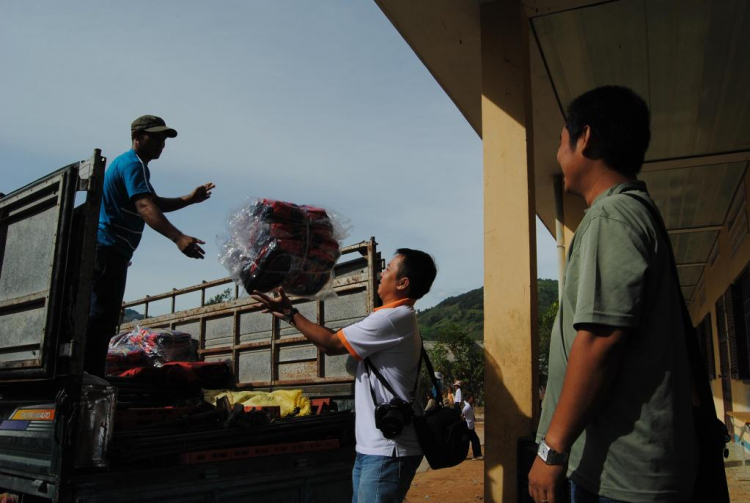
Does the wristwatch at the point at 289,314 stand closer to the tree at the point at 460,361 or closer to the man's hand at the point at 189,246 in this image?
the man's hand at the point at 189,246

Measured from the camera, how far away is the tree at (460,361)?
38875 mm

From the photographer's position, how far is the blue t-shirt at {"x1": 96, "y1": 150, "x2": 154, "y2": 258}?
12.3 ft

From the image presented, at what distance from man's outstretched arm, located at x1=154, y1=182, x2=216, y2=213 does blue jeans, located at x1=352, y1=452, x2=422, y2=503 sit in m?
2.20

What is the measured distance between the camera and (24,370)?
303 centimetres

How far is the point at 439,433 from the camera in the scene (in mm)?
2822

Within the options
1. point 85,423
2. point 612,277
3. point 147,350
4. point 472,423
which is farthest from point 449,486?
point 612,277

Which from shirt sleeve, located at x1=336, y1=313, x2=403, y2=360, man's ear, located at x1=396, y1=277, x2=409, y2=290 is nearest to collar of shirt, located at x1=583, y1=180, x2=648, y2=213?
shirt sleeve, located at x1=336, y1=313, x2=403, y2=360

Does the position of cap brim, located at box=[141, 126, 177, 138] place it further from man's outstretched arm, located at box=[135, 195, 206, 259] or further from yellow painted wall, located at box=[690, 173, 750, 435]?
yellow painted wall, located at box=[690, 173, 750, 435]

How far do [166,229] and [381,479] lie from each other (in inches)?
74.3

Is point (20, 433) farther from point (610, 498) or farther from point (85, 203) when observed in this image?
point (610, 498)

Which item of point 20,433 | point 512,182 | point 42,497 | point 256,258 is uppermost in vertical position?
→ point 512,182

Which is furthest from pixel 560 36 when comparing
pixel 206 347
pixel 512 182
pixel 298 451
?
pixel 206 347

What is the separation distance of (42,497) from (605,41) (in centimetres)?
496

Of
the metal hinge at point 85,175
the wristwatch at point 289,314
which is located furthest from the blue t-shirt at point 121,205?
the wristwatch at point 289,314
